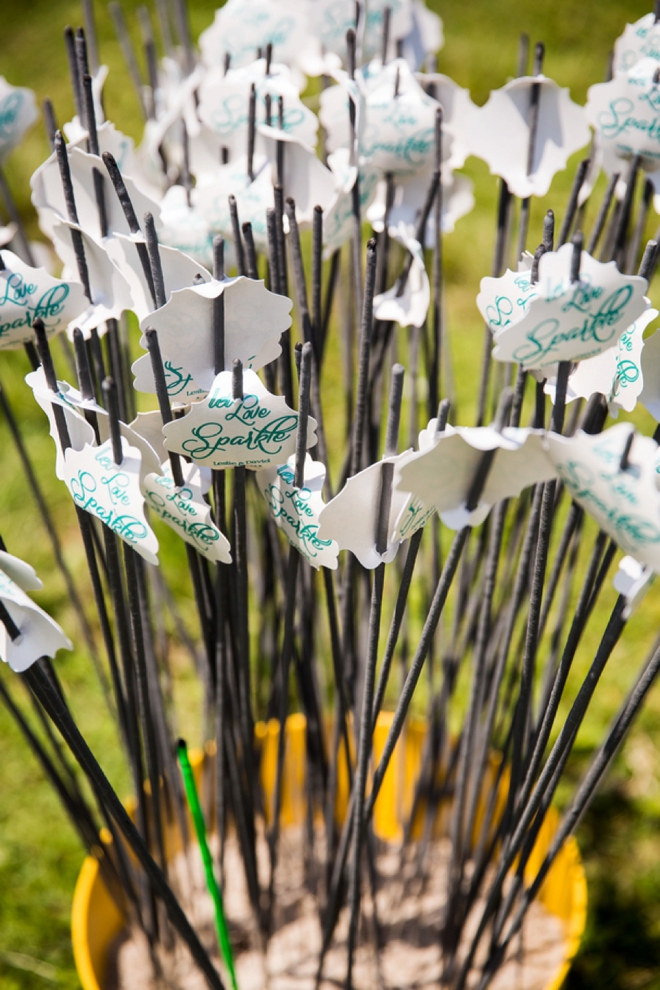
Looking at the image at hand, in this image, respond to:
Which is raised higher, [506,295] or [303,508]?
[506,295]

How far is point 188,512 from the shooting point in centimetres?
46

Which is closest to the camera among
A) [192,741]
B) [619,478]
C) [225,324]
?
[619,478]

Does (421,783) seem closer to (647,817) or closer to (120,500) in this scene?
(647,817)

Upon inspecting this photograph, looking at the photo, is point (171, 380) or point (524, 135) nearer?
point (171, 380)

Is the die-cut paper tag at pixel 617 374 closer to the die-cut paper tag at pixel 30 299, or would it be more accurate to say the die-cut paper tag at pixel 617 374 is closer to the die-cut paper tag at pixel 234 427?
the die-cut paper tag at pixel 234 427

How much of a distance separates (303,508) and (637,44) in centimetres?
47

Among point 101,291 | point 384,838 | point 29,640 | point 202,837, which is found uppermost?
point 101,291

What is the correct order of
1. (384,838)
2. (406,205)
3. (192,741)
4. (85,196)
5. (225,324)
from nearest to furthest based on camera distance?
(225,324)
(85,196)
(406,205)
(384,838)
(192,741)

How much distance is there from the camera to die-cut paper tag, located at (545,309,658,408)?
46 cm

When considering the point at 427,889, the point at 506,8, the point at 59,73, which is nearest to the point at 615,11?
the point at 506,8

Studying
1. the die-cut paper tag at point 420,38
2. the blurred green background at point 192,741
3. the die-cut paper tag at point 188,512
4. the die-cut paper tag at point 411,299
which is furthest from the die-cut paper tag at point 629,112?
the blurred green background at point 192,741

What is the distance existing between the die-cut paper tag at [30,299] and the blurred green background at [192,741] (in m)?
0.70

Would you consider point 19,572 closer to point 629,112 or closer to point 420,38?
point 629,112

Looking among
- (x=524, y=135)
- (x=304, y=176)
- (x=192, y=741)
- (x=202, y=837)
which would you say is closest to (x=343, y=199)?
(x=304, y=176)
